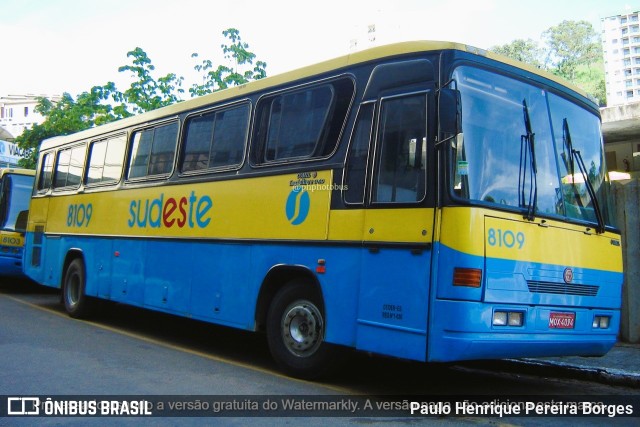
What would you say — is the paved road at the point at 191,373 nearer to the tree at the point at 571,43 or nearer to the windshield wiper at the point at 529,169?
the windshield wiper at the point at 529,169

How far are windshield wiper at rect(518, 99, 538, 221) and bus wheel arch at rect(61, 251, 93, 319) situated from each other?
8573mm

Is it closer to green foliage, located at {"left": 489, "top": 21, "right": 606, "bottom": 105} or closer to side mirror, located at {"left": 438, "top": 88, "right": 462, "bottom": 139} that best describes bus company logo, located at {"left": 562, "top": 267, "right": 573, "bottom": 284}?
side mirror, located at {"left": 438, "top": 88, "right": 462, "bottom": 139}

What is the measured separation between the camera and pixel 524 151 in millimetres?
6062

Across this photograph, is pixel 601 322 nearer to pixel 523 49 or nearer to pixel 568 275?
pixel 568 275

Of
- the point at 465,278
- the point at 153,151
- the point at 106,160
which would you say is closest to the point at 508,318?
the point at 465,278

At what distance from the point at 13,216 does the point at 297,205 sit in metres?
12.1

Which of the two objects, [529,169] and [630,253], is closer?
[529,169]

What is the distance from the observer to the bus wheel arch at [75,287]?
11.8 m

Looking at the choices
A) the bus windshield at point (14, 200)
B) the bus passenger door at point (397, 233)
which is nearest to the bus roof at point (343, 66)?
the bus passenger door at point (397, 233)

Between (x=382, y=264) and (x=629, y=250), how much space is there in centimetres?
537

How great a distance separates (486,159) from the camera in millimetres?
5793

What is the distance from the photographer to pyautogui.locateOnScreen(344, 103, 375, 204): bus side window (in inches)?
254

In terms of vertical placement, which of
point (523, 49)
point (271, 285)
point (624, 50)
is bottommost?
point (271, 285)

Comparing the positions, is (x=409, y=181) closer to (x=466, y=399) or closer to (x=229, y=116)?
(x=466, y=399)
